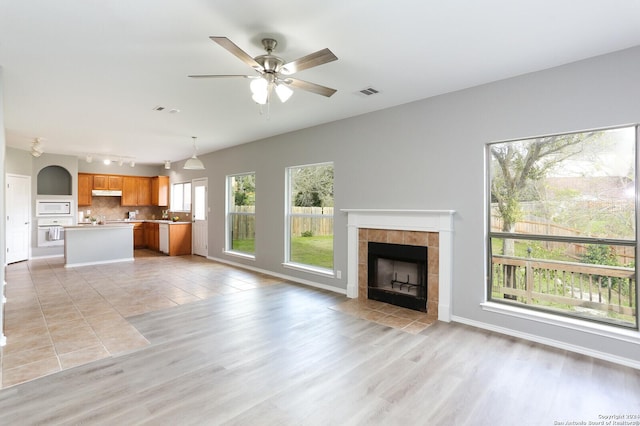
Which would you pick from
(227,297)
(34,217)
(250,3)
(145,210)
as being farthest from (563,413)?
(145,210)

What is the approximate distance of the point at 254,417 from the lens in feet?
6.67

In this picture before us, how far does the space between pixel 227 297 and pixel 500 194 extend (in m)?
3.83

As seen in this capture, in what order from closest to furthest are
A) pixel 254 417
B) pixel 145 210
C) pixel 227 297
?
pixel 254 417
pixel 227 297
pixel 145 210

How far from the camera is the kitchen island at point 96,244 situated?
22.8ft

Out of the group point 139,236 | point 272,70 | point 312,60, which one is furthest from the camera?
point 139,236

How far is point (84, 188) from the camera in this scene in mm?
9062

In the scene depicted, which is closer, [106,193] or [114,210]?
[106,193]

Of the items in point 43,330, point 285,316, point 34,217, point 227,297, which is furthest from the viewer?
point 34,217

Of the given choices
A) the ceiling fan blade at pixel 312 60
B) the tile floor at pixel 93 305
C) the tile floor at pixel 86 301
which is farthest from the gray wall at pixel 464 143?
the ceiling fan blade at pixel 312 60

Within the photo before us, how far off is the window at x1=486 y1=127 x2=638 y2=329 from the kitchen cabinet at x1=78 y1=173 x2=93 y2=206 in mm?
10137

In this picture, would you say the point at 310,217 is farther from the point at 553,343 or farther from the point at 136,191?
the point at 136,191

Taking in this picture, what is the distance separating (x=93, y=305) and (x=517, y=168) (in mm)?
5498

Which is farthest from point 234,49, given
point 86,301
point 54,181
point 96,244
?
point 54,181

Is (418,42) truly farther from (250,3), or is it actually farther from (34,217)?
(34,217)
